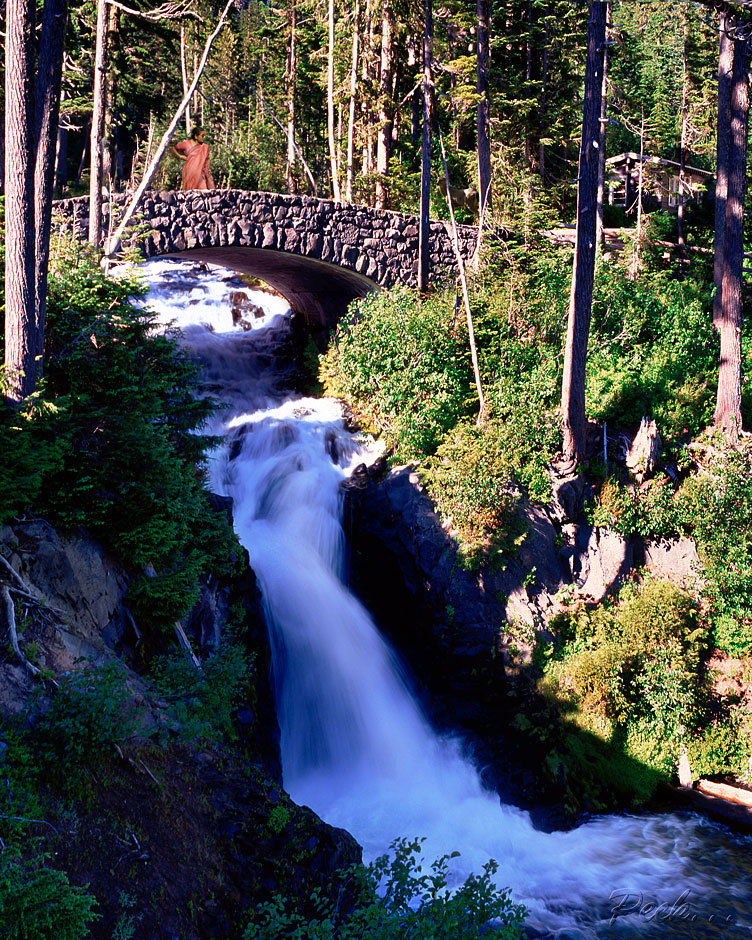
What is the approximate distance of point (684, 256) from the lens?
23.8 metres

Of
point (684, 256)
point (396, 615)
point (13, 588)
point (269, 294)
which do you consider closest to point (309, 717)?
point (396, 615)

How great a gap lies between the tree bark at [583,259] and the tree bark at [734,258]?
10.1 feet

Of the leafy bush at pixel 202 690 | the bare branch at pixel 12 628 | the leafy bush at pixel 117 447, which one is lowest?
the leafy bush at pixel 202 690

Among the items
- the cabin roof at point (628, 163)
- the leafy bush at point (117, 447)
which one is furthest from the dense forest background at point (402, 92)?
the leafy bush at point (117, 447)

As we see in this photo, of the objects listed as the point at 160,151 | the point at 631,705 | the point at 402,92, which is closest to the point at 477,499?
the point at 631,705

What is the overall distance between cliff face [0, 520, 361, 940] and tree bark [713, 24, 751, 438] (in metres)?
11.8

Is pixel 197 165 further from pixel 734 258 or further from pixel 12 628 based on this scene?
pixel 12 628

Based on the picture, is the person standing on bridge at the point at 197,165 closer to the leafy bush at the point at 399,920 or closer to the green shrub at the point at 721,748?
the green shrub at the point at 721,748

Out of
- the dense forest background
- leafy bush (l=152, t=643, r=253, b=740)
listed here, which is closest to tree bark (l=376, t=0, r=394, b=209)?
the dense forest background

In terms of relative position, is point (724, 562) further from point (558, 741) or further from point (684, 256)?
point (684, 256)

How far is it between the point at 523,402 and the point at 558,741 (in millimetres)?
6546

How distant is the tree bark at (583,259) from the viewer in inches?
572

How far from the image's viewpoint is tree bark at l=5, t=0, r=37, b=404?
941 cm

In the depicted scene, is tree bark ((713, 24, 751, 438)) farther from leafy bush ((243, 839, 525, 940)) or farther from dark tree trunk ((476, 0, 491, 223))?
leafy bush ((243, 839, 525, 940))
